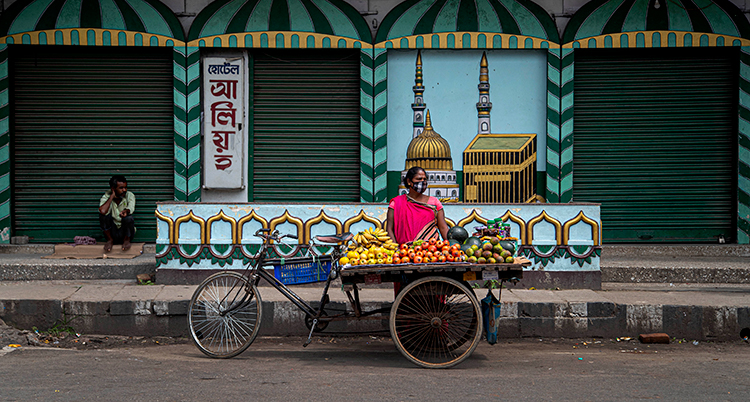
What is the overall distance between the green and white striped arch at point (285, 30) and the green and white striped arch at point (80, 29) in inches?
13.7

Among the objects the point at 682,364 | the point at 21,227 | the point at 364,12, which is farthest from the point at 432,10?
the point at 21,227

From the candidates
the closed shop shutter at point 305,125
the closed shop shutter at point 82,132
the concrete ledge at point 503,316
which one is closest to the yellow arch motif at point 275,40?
the closed shop shutter at point 305,125

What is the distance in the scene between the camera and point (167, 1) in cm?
888

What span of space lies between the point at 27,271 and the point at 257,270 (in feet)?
13.4

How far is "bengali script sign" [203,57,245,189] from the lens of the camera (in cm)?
892

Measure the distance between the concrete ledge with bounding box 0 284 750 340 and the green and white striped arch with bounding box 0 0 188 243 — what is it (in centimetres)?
366

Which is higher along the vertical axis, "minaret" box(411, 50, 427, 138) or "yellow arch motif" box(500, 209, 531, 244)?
"minaret" box(411, 50, 427, 138)

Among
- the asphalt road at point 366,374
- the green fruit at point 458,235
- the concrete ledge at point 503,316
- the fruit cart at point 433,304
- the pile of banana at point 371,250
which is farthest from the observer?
the concrete ledge at point 503,316

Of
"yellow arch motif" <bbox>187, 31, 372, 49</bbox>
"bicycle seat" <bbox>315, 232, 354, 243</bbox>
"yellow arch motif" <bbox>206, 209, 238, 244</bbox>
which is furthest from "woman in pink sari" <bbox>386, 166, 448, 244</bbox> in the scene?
"yellow arch motif" <bbox>187, 31, 372, 49</bbox>

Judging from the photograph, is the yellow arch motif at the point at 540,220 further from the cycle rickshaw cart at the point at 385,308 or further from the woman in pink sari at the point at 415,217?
the cycle rickshaw cart at the point at 385,308

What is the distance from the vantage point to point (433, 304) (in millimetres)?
4668

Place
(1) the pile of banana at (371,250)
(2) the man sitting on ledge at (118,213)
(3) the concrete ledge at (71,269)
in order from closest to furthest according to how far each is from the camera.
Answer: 1. (1) the pile of banana at (371,250)
2. (3) the concrete ledge at (71,269)
3. (2) the man sitting on ledge at (118,213)

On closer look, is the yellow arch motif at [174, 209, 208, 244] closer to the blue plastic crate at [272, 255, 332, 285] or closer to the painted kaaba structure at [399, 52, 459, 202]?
the blue plastic crate at [272, 255, 332, 285]

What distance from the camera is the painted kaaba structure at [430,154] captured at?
905 cm
